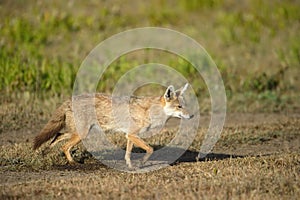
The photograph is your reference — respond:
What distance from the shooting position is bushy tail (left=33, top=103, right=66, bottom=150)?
932 cm

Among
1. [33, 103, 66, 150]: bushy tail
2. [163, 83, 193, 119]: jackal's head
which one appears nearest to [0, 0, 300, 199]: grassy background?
[33, 103, 66, 150]: bushy tail

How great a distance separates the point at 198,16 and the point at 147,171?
14450 millimetres

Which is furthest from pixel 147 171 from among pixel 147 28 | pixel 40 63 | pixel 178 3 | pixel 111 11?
pixel 178 3

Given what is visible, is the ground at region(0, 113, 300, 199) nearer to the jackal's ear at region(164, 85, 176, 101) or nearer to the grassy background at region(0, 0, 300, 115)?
the jackal's ear at region(164, 85, 176, 101)

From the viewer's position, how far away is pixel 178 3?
23828 millimetres

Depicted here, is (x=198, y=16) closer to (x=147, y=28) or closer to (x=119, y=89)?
(x=147, y=28)

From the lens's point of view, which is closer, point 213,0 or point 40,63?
point 40,63

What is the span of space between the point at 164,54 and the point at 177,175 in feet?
34.8

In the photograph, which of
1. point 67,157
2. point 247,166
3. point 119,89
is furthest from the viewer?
point 119,89

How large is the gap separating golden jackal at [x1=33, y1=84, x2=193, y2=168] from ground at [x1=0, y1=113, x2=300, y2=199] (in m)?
0.38

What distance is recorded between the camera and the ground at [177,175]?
7.39 m

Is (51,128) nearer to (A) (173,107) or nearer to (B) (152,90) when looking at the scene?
(A) (173,107)

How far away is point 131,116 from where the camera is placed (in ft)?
31.9

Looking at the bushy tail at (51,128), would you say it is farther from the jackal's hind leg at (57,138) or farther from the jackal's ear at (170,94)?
the jackal's ear at (170,94)
